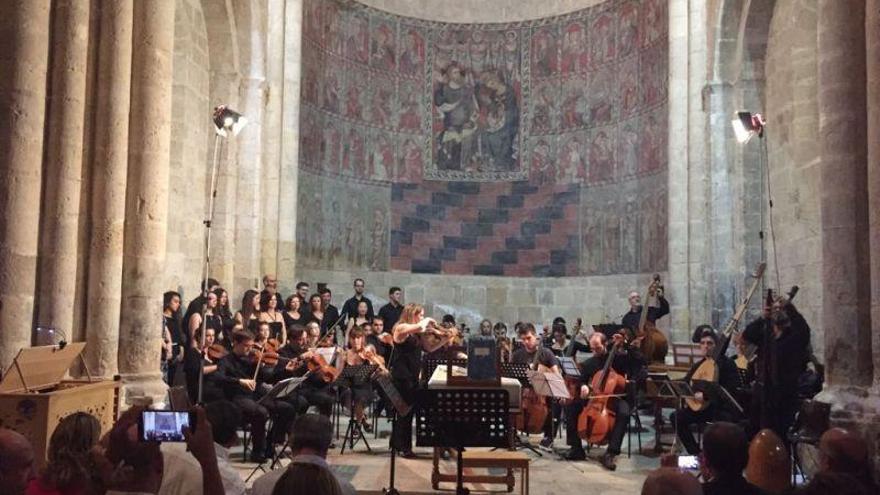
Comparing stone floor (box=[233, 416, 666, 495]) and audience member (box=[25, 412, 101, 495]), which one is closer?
audience member (box=[25, 412, 101, 495])

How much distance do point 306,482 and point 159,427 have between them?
0.96 m

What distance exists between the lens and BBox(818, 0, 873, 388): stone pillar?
27.4ft

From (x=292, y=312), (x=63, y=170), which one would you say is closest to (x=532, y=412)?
(x=292, y=312)

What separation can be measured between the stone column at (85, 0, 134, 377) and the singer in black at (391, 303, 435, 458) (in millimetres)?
3174

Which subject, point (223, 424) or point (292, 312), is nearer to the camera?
point (223, 424)

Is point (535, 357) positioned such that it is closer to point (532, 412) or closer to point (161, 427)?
point (532, 412)

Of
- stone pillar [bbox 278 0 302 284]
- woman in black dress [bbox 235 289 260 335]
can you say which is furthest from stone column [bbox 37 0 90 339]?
stone pillar [bbox 278 0 302 284]

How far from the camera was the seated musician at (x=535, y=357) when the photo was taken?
1088cm

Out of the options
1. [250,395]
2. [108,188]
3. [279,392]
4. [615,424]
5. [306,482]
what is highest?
[108,188]

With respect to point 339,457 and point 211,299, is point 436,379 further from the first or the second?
point 211,299

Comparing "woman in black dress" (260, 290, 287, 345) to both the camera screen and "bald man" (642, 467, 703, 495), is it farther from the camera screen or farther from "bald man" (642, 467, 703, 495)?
"bald man" (642, 467, 703, 495)

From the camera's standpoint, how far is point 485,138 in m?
20.9

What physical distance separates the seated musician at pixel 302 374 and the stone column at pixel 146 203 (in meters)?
1.63

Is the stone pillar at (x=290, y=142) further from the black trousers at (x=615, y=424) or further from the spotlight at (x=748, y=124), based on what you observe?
the spotlight at (x=748, y=124)
